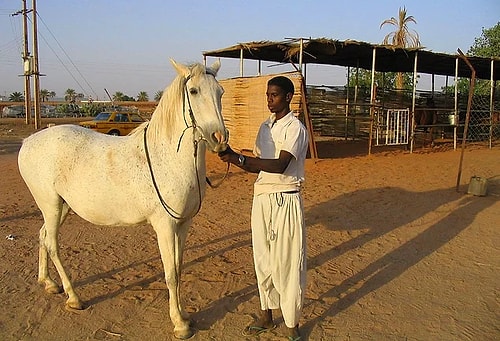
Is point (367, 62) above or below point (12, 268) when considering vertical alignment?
above

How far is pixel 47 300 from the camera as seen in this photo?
3.74 meters

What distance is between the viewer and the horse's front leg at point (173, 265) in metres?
3.15

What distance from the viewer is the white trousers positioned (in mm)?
2984

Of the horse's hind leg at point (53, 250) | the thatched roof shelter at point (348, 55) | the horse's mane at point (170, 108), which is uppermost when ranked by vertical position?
the thatched roof shelter at point (348, 55)

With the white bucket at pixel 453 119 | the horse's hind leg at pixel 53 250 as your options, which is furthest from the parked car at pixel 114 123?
the horse's hind leg at pixel 53 250

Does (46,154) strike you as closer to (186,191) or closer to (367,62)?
(186,191)

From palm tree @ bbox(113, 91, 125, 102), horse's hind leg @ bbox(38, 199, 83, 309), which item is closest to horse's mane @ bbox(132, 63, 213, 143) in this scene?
horse's hind leg @ bbox(38, 199, 83, 309)

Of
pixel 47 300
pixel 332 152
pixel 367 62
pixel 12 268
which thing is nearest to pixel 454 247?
pixel 47 300

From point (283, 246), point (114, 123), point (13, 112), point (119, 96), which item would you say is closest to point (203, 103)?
point (283, 246)

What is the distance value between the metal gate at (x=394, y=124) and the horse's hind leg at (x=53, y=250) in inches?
398

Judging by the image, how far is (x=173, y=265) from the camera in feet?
10.5

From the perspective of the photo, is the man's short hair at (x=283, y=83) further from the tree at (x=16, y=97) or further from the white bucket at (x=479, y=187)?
the tree at (x=16, y=97)

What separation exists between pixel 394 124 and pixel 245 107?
174 inches

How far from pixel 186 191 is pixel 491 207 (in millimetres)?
5967
